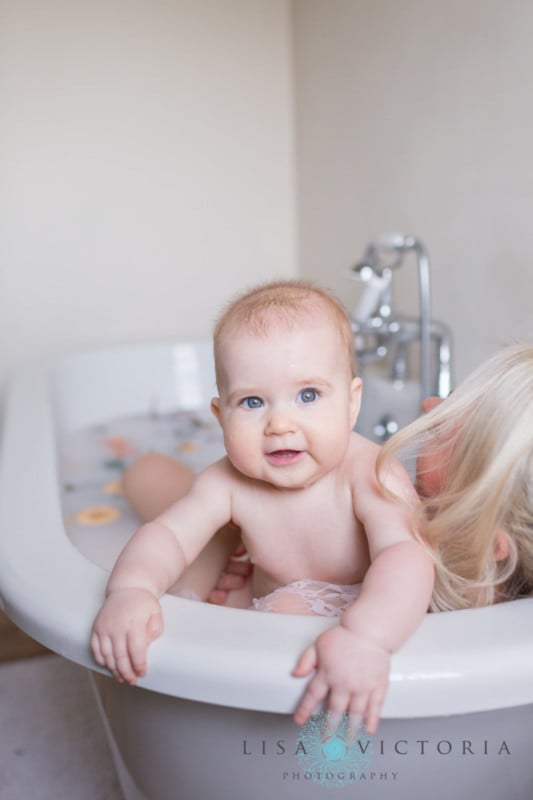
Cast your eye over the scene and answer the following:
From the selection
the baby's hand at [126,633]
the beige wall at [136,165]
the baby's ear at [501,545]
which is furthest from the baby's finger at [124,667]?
the beige wall at [136,165]

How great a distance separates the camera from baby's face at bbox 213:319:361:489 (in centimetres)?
81

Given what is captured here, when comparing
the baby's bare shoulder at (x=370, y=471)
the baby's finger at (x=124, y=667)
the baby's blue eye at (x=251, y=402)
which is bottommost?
the baby's finger at (x=124, y=667)

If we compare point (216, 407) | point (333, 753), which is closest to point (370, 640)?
point (333, 753)

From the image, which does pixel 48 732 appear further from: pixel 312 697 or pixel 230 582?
pixel 312 697

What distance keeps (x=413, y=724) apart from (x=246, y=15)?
2487mm

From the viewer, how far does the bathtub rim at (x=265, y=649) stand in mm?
605

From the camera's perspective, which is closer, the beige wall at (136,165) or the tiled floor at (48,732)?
the tiled floor at (48,732)

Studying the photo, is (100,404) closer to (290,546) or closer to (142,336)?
(142,336)

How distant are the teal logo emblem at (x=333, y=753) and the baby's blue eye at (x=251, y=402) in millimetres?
309

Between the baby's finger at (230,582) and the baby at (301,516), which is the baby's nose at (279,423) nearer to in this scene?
the baby at (301,516)

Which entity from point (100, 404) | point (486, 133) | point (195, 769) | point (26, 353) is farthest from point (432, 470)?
point (26, 353)

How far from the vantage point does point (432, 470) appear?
85cm

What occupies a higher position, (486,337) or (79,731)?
(486,337)

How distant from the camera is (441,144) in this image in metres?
1.73
